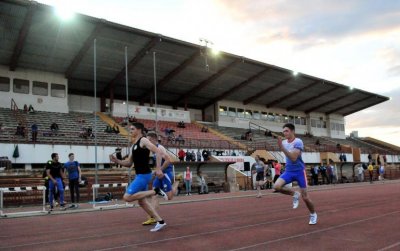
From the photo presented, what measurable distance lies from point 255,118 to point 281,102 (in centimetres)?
458

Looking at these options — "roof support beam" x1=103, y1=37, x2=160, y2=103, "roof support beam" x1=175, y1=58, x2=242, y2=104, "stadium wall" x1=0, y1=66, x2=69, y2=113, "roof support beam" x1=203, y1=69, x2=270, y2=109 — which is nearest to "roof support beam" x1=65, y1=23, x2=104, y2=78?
"stadium wall" x1=0, y1=66, x2=69, y2=113

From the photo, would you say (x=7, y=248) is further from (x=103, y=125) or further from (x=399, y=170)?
(x=399, y=170)

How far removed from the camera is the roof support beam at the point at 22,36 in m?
28.4

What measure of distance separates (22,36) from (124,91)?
15.8m

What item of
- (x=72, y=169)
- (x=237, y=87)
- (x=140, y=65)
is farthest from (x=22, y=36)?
(x=237, y=87)

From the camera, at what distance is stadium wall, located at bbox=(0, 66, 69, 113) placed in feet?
118

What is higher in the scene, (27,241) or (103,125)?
(103,125)

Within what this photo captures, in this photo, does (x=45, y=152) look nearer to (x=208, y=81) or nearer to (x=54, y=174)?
(x=54, y=174)

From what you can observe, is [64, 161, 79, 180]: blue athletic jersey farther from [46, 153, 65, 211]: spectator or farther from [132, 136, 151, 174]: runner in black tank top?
[132, 136, 151, 174]: runner in black tank top

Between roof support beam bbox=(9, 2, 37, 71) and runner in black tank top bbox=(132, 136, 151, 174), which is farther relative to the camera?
roof support beam bbox=(9, 2, 37, 71)

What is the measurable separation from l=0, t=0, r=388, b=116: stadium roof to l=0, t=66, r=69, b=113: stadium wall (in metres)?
0.69

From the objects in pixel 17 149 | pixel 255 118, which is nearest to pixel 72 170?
pixel 17 149

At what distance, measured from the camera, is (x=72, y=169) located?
1678cm

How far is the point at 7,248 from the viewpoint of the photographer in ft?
22.2
